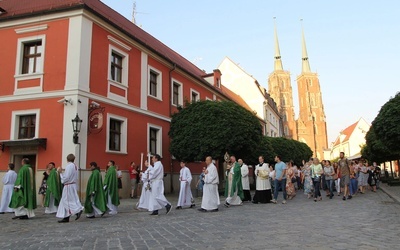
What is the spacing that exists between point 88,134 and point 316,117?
10114cm

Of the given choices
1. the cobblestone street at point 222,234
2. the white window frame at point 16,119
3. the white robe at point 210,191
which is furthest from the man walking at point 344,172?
the white window frame at point 16,119

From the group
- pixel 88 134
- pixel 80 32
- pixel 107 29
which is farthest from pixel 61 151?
pixel 107 29

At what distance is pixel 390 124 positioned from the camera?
17.3 m

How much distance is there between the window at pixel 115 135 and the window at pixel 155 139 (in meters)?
3.07

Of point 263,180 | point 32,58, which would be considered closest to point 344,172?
point 263,180

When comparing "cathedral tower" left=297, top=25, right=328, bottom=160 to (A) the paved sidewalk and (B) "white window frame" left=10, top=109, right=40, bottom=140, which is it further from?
(B) "white window frame" left=10, top=109, right=40, bottom=140

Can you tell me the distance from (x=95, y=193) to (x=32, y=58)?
32.4 ft

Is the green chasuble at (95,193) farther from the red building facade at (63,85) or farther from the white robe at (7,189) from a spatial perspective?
the red building facade at (63,85)

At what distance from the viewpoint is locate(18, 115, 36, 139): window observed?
53.6ft

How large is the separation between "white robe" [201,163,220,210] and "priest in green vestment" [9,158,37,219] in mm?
5487

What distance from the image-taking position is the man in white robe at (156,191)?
10.9 m

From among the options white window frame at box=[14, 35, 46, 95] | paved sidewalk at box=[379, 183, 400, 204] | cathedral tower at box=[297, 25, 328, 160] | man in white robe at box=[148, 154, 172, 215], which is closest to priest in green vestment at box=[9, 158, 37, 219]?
man in white robe at box=[148, 154, 172, 215]

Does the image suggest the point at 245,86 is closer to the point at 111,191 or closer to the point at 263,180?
the point at 263,180

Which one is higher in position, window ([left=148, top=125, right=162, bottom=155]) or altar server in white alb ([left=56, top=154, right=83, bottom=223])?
window ([left=148, top=125, right=162, bottom=155])
